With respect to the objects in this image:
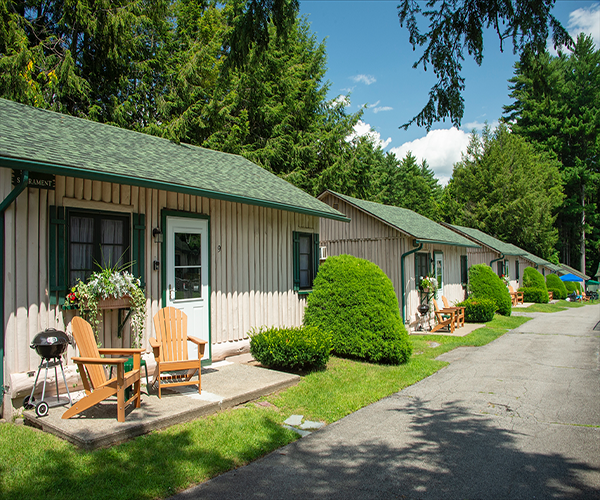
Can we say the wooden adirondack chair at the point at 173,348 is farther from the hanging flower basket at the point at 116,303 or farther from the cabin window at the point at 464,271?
the cabin window at the point at 464,271

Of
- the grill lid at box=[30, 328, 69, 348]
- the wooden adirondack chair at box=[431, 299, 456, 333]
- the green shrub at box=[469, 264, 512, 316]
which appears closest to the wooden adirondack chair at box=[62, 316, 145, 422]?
the grill lid at box=[30, 328, 69, 348]

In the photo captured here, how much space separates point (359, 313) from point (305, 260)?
1.82 m

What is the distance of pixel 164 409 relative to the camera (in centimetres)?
476

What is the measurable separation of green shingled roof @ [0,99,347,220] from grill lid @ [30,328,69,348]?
1748mm

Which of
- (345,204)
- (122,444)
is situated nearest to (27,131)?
(122,444)

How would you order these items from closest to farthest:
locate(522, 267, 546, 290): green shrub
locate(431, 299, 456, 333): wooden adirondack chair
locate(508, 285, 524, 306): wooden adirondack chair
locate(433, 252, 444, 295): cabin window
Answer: locate(431, 299, 456, 333): wooden adirondack chair, locate(433, 252, 444, 295): cabin window, locate(508, 285, 524, 306): wooden adirondack chair, locate(522, 267, 546, 290): green shrub

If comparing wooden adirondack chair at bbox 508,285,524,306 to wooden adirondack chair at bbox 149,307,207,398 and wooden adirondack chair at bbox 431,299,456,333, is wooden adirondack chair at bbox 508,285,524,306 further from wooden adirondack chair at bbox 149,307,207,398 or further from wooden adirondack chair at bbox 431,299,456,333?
wooden adirondack chair at bbox 149,307,207,398

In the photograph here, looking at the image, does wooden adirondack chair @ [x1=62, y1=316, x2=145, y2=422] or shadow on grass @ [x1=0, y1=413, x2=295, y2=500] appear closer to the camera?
shadow on grass @ [x1=0, y1=413, x2=295, y2=500]

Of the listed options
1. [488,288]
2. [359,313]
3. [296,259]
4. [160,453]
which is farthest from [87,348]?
[488,288]

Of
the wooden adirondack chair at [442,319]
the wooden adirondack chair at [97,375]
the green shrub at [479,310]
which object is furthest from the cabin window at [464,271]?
the wooden adirondack chair at [97,375]

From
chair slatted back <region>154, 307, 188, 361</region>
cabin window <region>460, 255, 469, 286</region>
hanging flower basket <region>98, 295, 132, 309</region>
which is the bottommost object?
chair slatted back <region>154, 307, 188, 361</region>

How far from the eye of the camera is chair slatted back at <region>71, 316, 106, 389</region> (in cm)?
456

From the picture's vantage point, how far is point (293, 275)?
28.9 ft

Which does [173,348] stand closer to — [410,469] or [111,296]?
[111,296]
